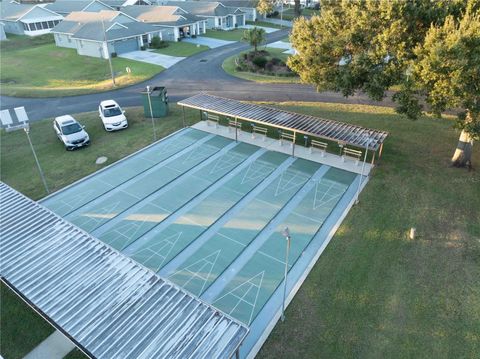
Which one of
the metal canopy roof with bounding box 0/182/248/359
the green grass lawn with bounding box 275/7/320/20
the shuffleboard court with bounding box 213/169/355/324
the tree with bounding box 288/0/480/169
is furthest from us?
the green grass lawn with bounding box 275/7/320/20

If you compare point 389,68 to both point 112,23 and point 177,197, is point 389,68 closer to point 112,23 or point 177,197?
point 177,197

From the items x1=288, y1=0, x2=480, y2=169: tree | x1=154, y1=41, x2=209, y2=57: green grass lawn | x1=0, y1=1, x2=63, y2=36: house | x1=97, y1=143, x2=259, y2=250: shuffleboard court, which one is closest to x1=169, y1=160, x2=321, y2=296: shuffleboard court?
x1=97, y1=143, x2=259, y2=250: shuffleboard court

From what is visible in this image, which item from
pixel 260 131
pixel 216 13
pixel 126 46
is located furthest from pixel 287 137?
pixel 216 13

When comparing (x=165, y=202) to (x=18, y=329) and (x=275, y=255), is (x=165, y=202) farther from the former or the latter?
(x=18, y=329)

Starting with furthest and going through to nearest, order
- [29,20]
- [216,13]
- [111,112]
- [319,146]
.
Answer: [216,13] < [29,20] < [111,112] < [319,146]

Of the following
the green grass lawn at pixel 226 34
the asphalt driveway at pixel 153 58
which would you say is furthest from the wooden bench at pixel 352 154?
the green grass lawn at pixel 226 34

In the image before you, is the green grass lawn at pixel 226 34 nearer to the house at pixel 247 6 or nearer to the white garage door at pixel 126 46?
the house at pixel 247 6

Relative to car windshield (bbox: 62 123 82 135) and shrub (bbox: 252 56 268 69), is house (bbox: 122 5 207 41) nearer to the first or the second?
shrub (bbox: 252 56 268 69)
